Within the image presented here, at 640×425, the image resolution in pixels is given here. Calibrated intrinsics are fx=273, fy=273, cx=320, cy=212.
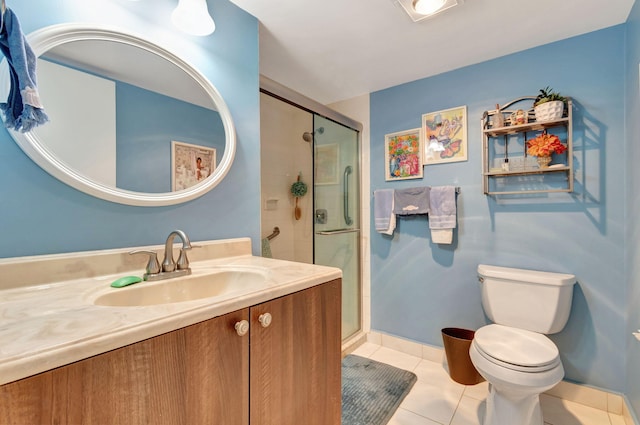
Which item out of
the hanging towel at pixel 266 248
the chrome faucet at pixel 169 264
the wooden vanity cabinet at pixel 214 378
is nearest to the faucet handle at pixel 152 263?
the chrome faucet at pixel 169 264

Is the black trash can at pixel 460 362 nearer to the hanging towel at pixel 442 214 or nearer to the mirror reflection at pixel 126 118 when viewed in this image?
the hanging towel at pixel 442 214

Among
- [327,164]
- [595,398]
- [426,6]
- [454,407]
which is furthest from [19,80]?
[595,398]

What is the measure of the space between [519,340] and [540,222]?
755 millimetres

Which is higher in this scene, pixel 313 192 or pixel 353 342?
pixel 313 192

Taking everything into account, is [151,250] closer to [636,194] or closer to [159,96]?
[159,96]

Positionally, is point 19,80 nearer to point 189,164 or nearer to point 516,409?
point 189,164

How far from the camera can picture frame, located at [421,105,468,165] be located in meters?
1.94

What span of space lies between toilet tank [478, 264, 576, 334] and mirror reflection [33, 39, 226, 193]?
1751 mm

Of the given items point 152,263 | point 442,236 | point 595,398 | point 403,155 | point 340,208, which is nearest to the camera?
point 152,263

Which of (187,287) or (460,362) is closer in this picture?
(187,287)

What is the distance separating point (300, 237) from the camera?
7.34ft

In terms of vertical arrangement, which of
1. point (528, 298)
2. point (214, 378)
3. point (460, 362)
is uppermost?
point (214, 378)

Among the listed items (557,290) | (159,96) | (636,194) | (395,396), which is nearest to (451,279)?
(557,290)

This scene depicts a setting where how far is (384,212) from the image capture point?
7.32 feet
